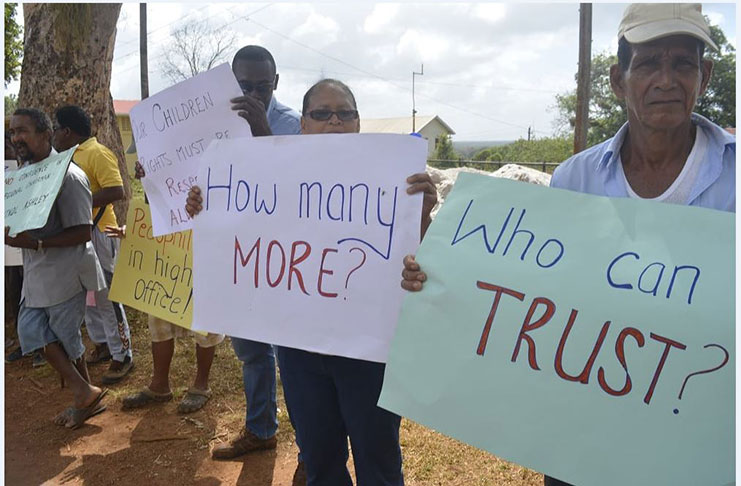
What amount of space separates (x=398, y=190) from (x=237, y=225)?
1.91 feet

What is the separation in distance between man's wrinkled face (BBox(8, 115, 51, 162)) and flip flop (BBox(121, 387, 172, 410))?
61.6 inches

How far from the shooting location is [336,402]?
1937 mm

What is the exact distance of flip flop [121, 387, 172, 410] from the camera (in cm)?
376

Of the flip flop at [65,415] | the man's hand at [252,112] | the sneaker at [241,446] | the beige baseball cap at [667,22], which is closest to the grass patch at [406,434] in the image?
the sneaker at [241,446]

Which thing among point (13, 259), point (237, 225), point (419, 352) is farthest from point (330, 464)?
point (13, 259)

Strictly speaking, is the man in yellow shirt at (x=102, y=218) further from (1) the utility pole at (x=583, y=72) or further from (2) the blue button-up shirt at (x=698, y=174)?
(1) the utility pole at (x=583, y=72)

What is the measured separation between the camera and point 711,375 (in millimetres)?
1241

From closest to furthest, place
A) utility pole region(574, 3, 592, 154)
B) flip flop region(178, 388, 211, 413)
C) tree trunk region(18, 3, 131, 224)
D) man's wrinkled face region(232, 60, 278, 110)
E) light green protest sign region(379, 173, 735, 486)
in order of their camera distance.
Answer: light green protest sign region(379, 173, 735, 486) < man's wrinkled face region(232, 60, 278, 110) < flip flop region(178, 388, 211, 413) < tree trunk region(18, 3, 131, 224) < utility pole region(574, 3, 592, 154)

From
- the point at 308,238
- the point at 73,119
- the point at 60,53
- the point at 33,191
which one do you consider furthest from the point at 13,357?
the point at 308,238

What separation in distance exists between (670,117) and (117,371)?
13.5 ft

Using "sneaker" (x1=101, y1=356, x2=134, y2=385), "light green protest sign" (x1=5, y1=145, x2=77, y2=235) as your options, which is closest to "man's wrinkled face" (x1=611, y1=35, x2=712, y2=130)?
"light green protest sign" (x1=5, y1=145, x2=77, y2=235)

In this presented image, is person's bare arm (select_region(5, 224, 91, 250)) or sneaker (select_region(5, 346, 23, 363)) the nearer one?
person's bare arm (select_region(5, 224, 91, 250))

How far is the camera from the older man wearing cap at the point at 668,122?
4.63 feet

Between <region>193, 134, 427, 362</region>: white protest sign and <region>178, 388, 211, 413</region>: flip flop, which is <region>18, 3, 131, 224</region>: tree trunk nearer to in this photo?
<region>178, 388, 211, 413</region>: flip flop
